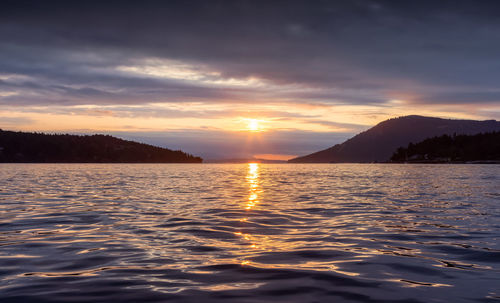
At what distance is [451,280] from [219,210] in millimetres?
14951

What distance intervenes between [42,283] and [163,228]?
7.63m

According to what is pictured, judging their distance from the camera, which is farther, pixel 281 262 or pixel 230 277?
pixel 281 262

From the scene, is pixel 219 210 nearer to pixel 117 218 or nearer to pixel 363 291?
pixel 117 218

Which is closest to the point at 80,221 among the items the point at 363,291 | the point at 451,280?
the point at 363,291

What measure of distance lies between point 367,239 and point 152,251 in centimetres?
790

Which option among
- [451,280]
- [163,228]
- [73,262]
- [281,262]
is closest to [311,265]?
[281,262]

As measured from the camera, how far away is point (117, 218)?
64.2 feet

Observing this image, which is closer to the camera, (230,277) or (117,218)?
(230,277)

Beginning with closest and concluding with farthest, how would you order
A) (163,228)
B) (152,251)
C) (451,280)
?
(451,280), (152,251), (163,228)

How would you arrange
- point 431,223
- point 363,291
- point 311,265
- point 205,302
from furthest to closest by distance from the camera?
point 431,223 → point 311,265 → point 363,291 → point 205,302

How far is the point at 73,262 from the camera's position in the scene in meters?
11.2

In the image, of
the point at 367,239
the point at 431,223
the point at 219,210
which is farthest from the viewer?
the point at 219,210

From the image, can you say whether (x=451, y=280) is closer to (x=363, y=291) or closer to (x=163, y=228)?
(x=363, y=291)

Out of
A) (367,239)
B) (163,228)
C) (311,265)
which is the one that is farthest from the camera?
(163,228)
